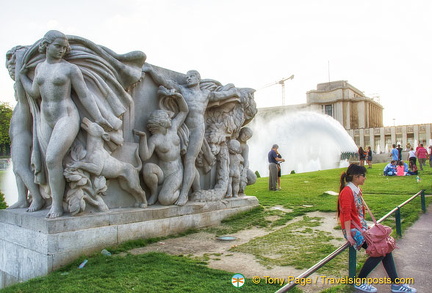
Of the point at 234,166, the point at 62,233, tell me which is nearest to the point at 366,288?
the point at 62,233

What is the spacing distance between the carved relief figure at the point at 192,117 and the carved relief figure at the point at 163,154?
16cm

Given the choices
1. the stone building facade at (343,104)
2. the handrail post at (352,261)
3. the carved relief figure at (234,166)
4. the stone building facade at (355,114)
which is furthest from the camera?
the stone building facade at (343,104)

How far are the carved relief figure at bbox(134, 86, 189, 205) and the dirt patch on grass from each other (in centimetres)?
79

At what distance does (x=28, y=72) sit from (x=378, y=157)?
30884mm

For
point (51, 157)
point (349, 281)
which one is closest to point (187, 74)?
point (51, 157)

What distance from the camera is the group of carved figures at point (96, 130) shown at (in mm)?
4441

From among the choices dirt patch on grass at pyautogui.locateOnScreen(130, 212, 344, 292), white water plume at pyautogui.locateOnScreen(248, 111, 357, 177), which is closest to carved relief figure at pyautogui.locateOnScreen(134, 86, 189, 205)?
dirt patch on grass at pyautogui.locateOnScreen(130, 212, 344, 292)

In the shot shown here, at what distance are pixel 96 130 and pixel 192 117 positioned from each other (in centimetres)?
210

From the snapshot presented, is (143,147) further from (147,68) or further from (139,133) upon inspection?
(147,68)

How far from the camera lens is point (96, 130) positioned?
470cm

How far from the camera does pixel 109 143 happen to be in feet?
16.2

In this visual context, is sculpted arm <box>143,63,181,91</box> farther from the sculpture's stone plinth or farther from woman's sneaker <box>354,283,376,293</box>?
woman's sneaker <box>354,283,376,293</box>

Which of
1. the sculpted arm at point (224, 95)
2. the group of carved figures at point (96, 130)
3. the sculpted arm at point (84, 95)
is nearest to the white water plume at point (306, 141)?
the sculpted arm at point (224, 95)

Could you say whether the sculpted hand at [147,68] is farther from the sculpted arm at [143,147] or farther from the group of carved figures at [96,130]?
the sculpted arm at [143,147]
